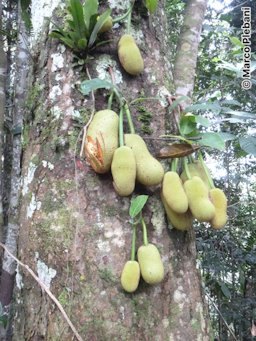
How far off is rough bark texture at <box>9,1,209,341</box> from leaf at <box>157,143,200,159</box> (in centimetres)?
4

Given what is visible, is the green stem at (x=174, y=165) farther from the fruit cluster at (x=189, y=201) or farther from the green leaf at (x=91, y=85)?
the green leaf at (x=91, y=85)

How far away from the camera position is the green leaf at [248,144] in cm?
94

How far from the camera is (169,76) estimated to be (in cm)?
91

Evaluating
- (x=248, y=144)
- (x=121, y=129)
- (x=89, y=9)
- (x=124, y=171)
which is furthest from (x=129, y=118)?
(x=248, y=144)

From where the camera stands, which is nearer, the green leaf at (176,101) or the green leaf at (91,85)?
the green leaf at (91,85)

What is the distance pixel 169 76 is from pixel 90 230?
45cm

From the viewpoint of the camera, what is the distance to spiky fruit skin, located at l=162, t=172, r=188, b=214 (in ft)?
2.23

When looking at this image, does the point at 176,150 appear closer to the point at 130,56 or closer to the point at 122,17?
the point at 130,56

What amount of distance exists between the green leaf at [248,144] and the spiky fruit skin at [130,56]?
35 cm

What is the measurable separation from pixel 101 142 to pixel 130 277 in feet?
0.81

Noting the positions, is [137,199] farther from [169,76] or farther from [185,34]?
[185,34]

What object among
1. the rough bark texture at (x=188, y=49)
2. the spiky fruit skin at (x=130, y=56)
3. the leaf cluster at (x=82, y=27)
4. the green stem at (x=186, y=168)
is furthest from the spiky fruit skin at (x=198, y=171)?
the rough bark texture at (x=188, y=49)

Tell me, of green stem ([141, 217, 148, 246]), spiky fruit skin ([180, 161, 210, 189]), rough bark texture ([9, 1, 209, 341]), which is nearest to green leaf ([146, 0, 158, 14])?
rough bark texture ([9, 1, 209, 341])

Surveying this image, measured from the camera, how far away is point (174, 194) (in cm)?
69
